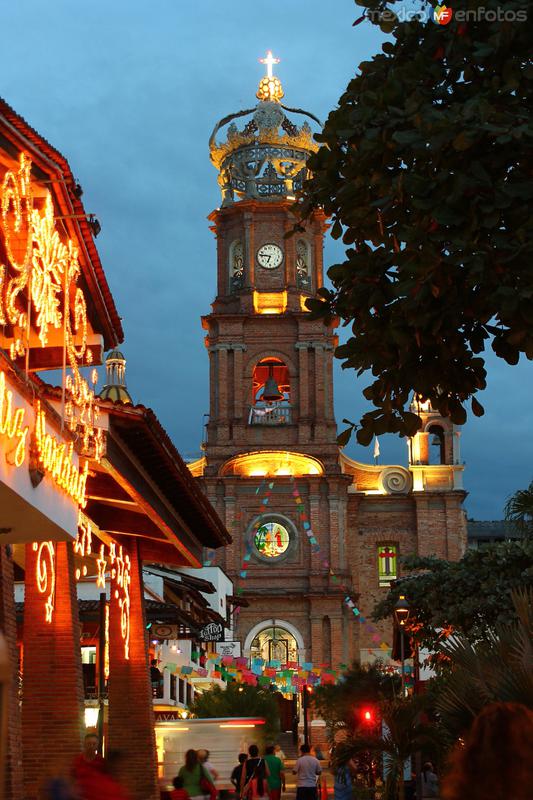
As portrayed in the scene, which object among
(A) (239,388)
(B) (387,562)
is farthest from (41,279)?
(B) (387,562)

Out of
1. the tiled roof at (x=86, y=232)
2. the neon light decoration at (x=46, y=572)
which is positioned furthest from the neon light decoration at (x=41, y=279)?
the neon light decoration at (x=46, y=572)

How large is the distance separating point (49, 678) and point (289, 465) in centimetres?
4371

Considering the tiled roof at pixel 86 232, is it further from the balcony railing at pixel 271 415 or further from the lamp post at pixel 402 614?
the balcony railing at pixel 271 415

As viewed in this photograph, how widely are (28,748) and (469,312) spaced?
9.64 metres

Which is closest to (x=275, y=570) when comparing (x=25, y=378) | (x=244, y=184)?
(x=244, y=184)

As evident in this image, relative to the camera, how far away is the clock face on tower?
61.2 metres

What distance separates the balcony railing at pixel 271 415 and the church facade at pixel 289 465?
2.1 inches

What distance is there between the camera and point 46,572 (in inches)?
632

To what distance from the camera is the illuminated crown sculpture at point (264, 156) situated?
6178cm

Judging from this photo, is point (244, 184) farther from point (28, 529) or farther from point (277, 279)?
point (28, 529)

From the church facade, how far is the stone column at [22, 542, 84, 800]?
4139 cm

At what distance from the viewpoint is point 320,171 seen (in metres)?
9.53

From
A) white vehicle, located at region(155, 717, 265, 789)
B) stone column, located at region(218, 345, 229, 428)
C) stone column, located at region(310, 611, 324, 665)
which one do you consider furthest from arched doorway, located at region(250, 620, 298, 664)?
white vehicle, located at region(155, 717, 265, 789)

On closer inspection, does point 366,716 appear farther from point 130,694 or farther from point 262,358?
point 262,358
